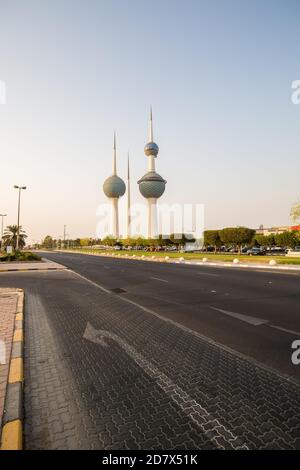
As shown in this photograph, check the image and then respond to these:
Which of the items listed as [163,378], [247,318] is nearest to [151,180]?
[247,318]

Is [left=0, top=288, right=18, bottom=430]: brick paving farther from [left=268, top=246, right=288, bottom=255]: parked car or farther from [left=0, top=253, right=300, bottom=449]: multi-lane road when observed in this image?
[left=268, top=246, right=288, bottom=255]: parked car

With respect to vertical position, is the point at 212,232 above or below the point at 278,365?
above

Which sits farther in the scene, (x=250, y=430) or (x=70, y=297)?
(x=70, y=297)

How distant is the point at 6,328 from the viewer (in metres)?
7.09

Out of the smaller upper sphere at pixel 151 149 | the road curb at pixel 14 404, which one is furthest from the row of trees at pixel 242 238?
the smaller upper sphere at pixel 151 149

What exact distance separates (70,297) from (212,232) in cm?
5098

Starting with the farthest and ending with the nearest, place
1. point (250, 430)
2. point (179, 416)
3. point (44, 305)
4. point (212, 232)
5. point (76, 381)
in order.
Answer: point (212, 232)
point (44, 305)
point (76, 381)
point (179, 416)
point (250, 430)

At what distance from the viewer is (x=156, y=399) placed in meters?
3.80

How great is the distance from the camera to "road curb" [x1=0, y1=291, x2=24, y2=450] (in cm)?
296

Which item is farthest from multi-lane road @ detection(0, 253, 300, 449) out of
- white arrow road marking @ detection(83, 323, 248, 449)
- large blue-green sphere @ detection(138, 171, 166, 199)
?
large blue-green sphere @ detection(138, 171, 166, 199)

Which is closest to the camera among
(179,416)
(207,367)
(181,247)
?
(179,416)

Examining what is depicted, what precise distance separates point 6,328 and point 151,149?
18587cm

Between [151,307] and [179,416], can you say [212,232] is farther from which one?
[179,416]
